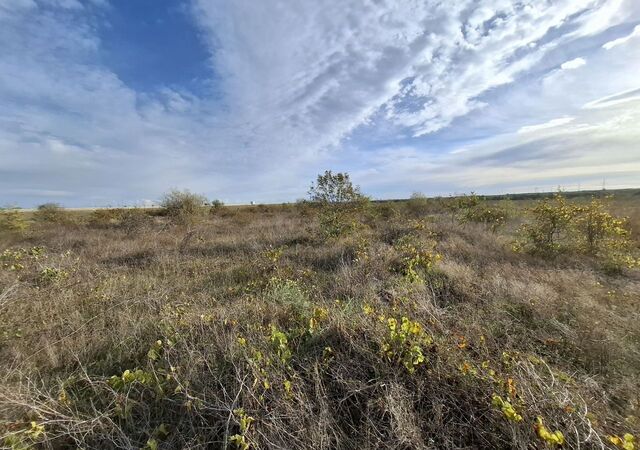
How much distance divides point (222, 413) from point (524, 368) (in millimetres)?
2359

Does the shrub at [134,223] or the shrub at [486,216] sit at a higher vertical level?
the shrub at [134,223]

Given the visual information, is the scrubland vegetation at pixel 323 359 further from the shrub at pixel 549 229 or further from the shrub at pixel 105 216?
the shrub at pixel 105 216

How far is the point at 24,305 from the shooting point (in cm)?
453

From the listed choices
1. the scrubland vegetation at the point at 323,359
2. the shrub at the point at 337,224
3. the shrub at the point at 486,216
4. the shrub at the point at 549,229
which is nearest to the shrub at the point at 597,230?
the shrub at the point at 549,229

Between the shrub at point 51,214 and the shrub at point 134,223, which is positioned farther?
the shrub at point 51,214

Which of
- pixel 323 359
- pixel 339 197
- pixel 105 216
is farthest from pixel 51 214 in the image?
pixel 323 359

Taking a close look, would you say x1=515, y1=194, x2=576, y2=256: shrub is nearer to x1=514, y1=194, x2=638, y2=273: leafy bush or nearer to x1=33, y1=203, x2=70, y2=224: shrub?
x1=514, y1=194, x2=638, y2=273: leafy bush

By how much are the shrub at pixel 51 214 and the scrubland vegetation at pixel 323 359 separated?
60.8ft

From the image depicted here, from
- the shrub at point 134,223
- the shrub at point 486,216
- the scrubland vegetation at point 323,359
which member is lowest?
the scrubland vegetation at point 323,359

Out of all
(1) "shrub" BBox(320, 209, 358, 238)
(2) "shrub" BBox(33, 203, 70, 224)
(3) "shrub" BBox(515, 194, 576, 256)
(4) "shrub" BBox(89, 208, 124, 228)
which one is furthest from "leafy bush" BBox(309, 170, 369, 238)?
(2) "shrub" BBox(33, 203, 70, 224)

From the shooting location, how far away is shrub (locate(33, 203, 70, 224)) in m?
21.2

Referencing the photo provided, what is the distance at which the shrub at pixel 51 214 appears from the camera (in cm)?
2125

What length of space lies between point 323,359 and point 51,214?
2643 cm

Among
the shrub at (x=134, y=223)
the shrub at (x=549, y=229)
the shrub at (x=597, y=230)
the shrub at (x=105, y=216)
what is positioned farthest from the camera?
the shrub at (x=105, y=216)
